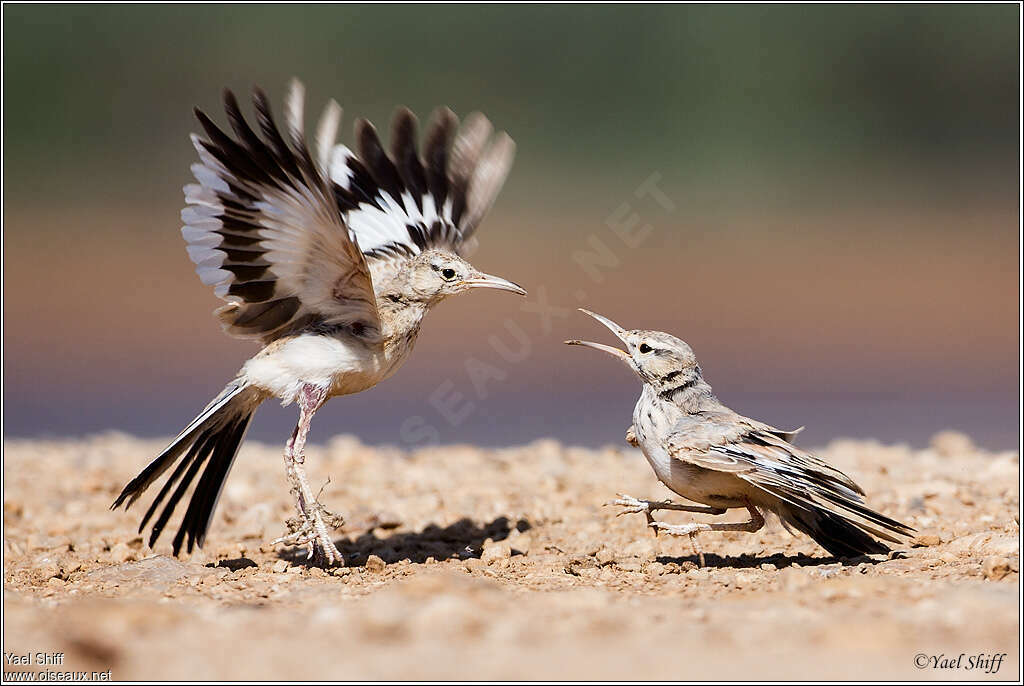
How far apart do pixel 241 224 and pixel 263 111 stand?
2.86 ft

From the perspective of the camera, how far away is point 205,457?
7.18 metres

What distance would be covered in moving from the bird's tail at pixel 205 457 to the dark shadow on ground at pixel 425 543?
2.15ft

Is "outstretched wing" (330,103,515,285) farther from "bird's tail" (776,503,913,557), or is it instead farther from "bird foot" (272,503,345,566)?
"bird's tail" (776,503,913,557)

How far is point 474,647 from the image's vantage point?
12.5 feet

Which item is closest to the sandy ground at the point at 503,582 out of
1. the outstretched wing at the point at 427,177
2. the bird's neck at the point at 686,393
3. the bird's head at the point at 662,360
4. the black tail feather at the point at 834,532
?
the black tail feather at the point at 834,532

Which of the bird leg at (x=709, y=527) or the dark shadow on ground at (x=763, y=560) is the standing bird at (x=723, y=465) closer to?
the bird leg at (x=709, y=527)

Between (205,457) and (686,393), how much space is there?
10.8 feet

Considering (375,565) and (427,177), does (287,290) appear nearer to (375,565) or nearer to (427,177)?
(375,565)

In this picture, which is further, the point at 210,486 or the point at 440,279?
the point at 440,279

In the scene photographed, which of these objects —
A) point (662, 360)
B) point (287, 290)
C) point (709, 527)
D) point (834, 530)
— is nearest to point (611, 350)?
point (662, 360)

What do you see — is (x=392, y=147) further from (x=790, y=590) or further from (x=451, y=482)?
(x=790, y=590)

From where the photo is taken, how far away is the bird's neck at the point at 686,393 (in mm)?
6273

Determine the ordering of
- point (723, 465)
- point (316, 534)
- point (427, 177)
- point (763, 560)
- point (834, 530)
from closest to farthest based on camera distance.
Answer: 1. point (723, 465)
2. point (834, 530)
3. point (763, 560)
4. point (316, 534)
5. point (427, 177)

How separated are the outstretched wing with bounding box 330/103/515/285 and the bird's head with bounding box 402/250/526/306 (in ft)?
3.55
